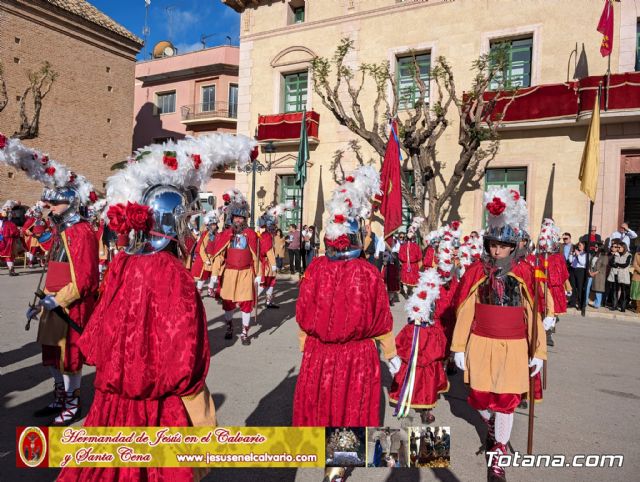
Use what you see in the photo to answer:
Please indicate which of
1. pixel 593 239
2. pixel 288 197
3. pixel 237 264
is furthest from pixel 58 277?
pixel 288 197

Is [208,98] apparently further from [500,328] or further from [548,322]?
[500,328]

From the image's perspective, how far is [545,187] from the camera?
14734mm

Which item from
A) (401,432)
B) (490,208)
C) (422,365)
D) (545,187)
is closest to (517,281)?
(490,208)

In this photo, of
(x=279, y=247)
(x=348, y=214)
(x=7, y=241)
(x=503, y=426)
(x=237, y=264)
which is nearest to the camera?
(x=348, y=214)

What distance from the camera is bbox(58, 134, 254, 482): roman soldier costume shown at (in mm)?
2154

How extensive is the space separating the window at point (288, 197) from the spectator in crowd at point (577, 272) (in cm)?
1093

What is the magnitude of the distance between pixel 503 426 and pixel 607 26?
13.8 metres

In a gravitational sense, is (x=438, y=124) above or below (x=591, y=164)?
above

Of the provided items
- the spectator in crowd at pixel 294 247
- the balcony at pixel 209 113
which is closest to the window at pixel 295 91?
the spectator in crowd at pixel 294 247

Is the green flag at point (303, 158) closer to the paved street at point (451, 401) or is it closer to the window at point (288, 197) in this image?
the window at point (288, 197)

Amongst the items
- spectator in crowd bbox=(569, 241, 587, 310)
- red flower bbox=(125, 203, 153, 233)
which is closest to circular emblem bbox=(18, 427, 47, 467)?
red flower bbox=(125, 203, 153, 233)

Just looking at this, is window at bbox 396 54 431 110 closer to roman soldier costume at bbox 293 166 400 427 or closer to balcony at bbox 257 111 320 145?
balcony at bbox 257 111 320 145

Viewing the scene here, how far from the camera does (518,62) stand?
15391mm

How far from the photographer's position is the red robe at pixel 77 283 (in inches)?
154
